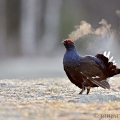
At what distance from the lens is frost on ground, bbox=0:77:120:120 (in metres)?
5.02

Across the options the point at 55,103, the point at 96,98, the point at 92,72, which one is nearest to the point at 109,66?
the point at 92,72

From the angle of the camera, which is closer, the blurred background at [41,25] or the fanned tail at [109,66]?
the fanned tail at [109,66]

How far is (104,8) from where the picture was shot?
1748 cm

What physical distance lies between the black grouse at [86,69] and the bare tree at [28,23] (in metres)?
12.1

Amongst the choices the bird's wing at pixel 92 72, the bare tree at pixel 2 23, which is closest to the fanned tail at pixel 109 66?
the bird's wing at pixel 92 72

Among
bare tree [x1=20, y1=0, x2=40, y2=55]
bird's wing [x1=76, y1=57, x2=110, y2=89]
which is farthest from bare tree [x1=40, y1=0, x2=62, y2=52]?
bird's wing [x1=76, y1=57, x2=110, y2=89]

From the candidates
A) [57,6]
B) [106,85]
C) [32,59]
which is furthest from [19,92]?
[57,6]

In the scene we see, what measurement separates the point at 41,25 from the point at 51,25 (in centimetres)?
40

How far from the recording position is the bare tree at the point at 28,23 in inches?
755

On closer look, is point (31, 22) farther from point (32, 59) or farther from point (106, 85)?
point (106, 85)

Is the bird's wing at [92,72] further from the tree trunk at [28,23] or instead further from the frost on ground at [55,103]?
the tree trunk at [28,23]

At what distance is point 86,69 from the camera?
6.55 metres

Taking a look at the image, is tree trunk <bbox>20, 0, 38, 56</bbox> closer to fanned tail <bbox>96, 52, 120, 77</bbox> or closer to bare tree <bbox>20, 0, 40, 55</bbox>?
bare tree <bbox>20, 0, 40, 55</bbox>

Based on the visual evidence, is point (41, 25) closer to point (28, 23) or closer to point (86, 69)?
point (28, 23)
